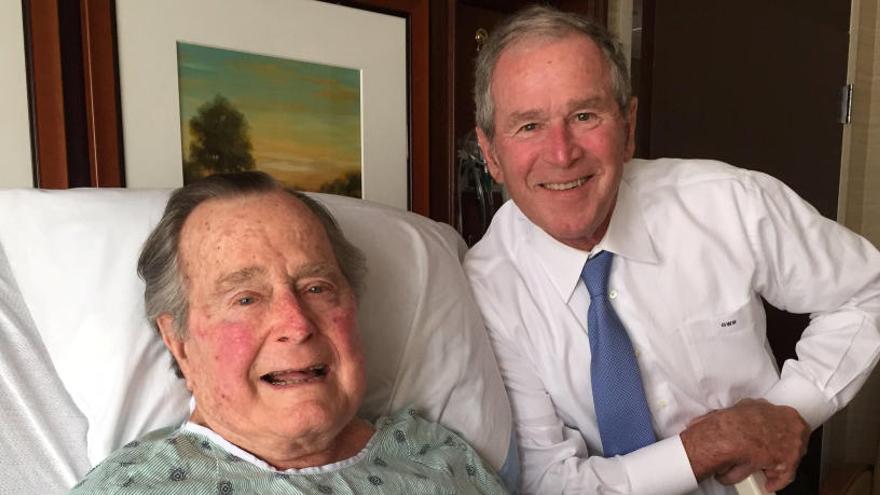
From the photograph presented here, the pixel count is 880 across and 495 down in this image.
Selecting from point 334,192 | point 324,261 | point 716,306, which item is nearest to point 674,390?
point 716,306

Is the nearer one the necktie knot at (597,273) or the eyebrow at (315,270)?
the eyebrow at (315,270)

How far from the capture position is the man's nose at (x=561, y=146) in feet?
3.82

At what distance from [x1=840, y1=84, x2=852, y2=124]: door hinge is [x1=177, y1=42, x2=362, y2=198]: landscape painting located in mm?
1959

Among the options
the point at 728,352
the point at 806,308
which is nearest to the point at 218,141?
the point at 728,352

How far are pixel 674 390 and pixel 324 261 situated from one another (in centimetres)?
76

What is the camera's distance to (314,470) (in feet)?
3.11

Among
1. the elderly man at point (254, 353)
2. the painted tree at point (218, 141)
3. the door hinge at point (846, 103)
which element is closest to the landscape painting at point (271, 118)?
the painted tree at point (218, 141)

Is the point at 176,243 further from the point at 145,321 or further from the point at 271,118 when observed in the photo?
the point at 271,118

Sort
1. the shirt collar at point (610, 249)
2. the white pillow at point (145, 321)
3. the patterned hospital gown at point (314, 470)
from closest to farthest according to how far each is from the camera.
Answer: the patterned hospital gown at point (314, 470) < the white pillow at point (145, 321) < the shirt collar at point (610, 249)

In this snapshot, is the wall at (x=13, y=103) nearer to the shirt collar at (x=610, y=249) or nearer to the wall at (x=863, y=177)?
the shirt collar at (x=610, y=249)

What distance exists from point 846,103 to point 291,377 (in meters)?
2.47

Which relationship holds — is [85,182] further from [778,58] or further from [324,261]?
[778,58]

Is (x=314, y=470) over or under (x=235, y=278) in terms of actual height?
under

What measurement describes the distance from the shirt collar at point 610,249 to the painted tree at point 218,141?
0.66 metres
